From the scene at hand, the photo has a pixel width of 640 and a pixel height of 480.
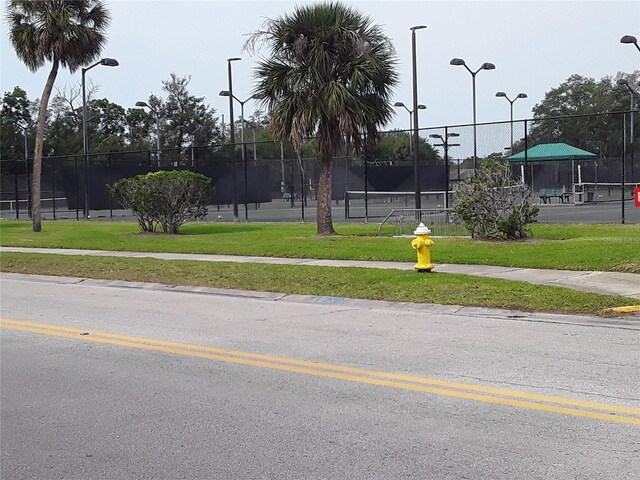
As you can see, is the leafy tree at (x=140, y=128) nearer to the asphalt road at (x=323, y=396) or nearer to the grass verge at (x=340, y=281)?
the grass verge at (x=340, y=281)

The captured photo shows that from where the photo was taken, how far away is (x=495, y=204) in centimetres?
1781

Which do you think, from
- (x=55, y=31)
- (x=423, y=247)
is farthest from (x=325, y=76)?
(x=55, y=31)

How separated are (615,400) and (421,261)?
24.0ft

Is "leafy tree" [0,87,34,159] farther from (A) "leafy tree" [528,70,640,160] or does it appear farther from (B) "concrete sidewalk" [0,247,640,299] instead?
(B) "concrete sidewalk" [0,247,640,299]

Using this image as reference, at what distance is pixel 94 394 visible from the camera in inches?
269

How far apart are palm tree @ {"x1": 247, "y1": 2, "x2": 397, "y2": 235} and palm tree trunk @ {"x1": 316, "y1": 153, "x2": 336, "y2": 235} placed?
0.59 m

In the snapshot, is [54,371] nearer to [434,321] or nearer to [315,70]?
[434,321]

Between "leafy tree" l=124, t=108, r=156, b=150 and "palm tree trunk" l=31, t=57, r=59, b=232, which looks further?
"leafy tree" l=124, t=108, r=156, b=150

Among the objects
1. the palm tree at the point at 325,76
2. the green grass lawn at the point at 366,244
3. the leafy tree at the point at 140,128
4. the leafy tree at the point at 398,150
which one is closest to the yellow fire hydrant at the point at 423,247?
the green grass lawn at the point at 366,244

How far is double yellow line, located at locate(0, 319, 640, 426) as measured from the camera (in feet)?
19.3

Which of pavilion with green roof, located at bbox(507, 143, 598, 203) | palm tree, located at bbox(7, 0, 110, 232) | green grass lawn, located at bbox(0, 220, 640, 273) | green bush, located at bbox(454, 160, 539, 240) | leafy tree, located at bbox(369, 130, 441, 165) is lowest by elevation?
green grass lawn, located at bbox(0, 220, 640, 273)

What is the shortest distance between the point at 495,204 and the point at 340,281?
599cm

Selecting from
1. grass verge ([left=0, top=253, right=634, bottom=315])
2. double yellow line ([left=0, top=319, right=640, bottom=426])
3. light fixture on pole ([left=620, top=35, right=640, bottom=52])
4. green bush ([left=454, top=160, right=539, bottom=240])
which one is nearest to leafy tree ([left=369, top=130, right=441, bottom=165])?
light fixture on pole ([left=620, top=35, right=640, bottom=52])

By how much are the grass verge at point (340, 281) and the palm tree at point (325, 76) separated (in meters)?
5.98
